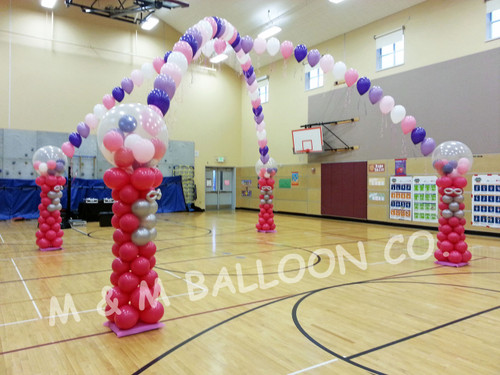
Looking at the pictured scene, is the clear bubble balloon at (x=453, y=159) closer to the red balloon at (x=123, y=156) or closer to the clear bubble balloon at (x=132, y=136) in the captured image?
the clear bubble balloon at (x=132, y=136)

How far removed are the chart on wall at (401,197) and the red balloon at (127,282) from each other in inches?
381

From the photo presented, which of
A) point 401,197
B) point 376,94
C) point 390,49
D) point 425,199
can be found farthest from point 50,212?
point 390,49

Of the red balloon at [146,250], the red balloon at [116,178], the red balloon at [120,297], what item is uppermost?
the red balloon at [116,178]

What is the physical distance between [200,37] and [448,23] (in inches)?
334

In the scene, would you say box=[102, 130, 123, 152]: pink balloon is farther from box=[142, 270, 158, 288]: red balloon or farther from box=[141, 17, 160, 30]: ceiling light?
box=[141, 17, 160, 30]: ceiling light

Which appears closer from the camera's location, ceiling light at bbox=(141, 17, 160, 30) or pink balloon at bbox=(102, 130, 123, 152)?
pink balloon at bbox=(102, 130, 123, 152)

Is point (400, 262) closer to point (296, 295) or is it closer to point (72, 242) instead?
point (296, 295)

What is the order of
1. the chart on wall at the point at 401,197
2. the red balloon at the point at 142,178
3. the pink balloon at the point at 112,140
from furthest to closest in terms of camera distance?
the chart on wall at the point at 401,197, the red balloon at the point at 142,178, the pink balloon at the point at 112,140

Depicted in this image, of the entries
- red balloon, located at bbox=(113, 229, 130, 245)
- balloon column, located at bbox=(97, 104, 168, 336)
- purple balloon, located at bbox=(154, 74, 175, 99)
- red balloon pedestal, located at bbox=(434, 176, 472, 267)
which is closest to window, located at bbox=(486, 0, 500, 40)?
red balloon pedestal, located at bbox=(434, 176, 472, 267)

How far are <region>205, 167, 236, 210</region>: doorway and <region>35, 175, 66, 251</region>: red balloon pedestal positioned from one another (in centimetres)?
1070

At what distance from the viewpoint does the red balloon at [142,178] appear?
3.22 metres

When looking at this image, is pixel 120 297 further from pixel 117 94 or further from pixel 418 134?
pixel 418 134

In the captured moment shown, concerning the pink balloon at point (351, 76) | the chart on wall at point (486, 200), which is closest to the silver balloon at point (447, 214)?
the pink balloon at point (351, 76)

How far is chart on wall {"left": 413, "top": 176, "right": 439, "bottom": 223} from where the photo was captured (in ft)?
34.6
